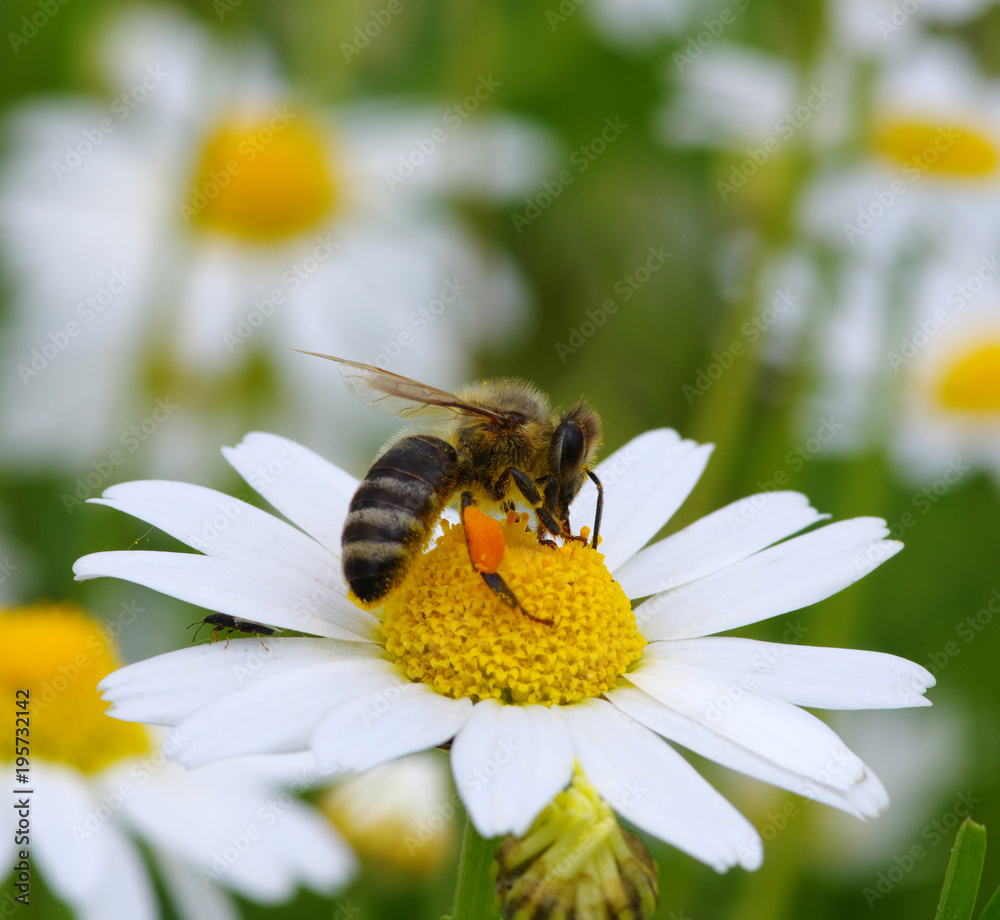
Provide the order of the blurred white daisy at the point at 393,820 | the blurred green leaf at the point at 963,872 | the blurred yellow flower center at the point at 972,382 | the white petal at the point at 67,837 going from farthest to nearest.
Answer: the blurred yellow flower center at the point at 972,382, the blurred white daisy at the point at 393,820, the white petal at the point at 67,837, the blurred green leaf at the point at 963,872

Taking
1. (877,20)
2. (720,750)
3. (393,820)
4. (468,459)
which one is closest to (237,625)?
(468,459)

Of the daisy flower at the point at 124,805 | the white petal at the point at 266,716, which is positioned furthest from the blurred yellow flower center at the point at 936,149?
the white petal at the point at 266,716

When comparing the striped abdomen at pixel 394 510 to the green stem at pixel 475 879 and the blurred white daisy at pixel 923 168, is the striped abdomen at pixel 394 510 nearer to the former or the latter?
the green stem at pixel 475 879

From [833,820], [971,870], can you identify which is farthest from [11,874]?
[833,820]

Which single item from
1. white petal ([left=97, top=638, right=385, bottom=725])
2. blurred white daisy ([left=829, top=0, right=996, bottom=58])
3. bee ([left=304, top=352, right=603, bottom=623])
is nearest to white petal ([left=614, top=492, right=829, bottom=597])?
bee ([left=304, top=352, right=603, bottom=623])

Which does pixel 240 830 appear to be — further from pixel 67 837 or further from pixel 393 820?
pixel 393 820
